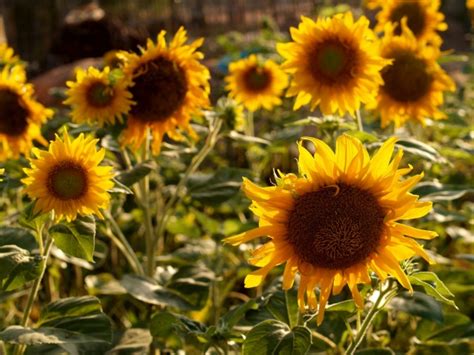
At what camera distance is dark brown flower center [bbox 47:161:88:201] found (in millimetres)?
1700

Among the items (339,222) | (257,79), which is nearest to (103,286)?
(257,79)

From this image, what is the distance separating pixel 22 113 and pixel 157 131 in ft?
1.15

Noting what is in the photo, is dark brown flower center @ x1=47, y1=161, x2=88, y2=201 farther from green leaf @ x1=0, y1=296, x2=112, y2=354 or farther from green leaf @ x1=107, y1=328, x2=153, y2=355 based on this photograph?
green leaf @ x1=107, y1=328, x2=153, y2=355

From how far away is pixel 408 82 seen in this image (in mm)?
2420

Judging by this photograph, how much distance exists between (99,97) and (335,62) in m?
0.58

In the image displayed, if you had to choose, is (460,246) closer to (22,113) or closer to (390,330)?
(390,330)

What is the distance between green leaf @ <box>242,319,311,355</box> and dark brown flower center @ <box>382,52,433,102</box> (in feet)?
3.40

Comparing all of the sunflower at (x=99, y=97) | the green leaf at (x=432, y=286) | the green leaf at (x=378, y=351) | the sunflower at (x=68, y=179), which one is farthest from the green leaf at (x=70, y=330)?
the green leaf at (x=432, y=286)

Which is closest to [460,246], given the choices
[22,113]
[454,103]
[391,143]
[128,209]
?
[454,103]

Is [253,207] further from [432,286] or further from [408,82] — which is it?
[408,82]

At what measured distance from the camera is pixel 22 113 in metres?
2.22

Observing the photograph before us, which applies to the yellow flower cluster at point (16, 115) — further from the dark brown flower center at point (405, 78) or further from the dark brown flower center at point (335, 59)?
the dark brown flower center at point (405, 78)

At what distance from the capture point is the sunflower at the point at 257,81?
9.52ft

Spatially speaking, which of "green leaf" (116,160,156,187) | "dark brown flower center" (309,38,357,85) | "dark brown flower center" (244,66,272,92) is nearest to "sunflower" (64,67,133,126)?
"green leaf" (116,160,156,187)
